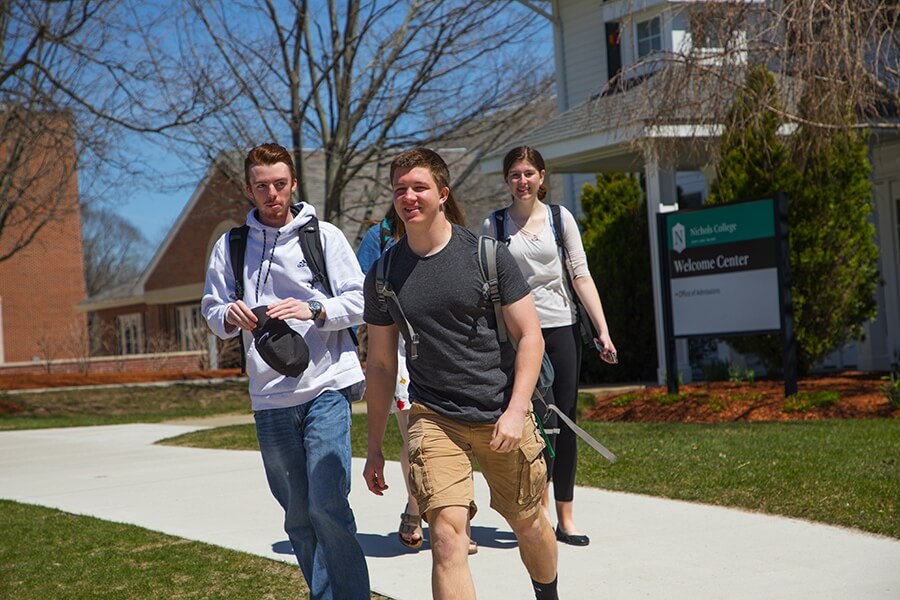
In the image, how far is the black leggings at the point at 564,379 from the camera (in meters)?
5.82

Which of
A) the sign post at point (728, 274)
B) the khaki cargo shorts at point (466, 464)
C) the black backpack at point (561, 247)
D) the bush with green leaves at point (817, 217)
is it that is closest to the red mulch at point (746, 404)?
the sign post at point (728, 274)

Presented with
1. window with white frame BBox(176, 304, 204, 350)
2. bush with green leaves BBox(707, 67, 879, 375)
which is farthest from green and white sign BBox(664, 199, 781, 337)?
window with white frame BBox(176, 304, 204, 350)

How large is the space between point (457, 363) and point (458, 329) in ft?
0.40

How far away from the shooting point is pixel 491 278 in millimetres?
4012

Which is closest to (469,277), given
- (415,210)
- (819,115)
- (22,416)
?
(415,210)

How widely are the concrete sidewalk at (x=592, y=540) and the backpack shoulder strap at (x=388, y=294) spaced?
1.50 m

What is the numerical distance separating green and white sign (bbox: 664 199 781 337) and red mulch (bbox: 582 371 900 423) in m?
0.74

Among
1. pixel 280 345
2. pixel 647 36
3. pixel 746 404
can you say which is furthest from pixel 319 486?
pixel 647 36

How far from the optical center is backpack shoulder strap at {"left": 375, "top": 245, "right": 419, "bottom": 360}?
4008mm

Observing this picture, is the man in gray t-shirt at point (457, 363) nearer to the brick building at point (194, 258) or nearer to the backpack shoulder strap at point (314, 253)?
the backpack shoulder strap at point (314, 253)

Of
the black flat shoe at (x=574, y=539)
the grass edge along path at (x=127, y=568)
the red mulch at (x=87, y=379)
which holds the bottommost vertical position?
the grass edge along path at (x=127, y=568)

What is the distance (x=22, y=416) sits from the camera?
18266 millimetres

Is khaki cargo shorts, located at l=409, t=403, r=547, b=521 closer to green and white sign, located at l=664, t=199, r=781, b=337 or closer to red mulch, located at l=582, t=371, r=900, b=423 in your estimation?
red mulch, located at l=582, t=371, r=900, b=423

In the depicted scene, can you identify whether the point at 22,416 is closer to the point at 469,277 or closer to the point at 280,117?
the point at 280,117
